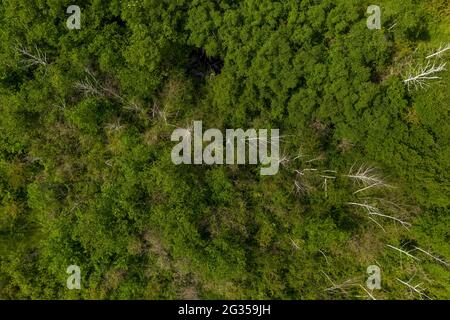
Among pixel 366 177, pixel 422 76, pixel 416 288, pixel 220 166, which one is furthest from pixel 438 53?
pixel 220 166

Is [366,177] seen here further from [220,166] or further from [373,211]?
[220,166]

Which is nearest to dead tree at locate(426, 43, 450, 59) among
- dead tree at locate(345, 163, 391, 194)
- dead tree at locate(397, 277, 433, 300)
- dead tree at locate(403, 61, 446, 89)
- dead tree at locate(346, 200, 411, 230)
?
dead tree at locate(403, 61, 446, 89)

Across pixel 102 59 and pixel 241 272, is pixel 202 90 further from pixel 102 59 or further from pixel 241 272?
pixel 241 272

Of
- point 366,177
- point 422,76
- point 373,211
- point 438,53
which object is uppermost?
point 438,53

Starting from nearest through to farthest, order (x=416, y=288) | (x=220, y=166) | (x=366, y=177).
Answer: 1. (x=366, y=177)
2. (x=220, y=166)
3. (x=416, y=288)

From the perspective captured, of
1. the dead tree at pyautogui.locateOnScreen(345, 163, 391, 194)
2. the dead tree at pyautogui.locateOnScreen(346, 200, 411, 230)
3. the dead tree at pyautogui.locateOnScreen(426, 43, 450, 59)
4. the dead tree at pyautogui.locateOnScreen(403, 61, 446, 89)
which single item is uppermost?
the dead tree at pyautogui.locateOnScreen(426, 43, 450, 59)

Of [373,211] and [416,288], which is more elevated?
[373,211]

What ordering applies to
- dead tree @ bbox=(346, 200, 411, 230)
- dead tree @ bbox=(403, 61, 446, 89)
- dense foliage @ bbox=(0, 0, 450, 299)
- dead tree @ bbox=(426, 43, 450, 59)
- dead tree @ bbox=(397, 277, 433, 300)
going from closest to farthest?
1. dense foliage @ bbox=(0, 0, 450, 299)
2. dead tree @ bbox=(403, 61, 446, 89)
3. dead tree @ bbox=(346, 200, 411, 230)
4. dead tree @ bbox=(426, 43, 450, 59)
5. dead tree @ bbox=(397, 277, 433, 300)

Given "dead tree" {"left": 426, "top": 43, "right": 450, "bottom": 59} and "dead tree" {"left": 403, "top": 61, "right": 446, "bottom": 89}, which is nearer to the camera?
"dead tree" {"left": 403, "top": 61, "right": 446, "bottom": 89}

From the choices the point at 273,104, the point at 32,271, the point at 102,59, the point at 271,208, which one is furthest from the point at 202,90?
the point at 32,271

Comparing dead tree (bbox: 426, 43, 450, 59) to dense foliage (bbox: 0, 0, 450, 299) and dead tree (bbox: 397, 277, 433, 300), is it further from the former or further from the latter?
dead tree (bbox: 397, 277, 433, 300)
